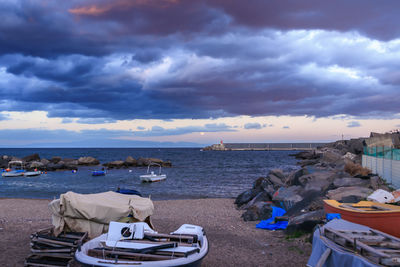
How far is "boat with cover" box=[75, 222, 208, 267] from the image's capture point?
6.92m

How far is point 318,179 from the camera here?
20.4 meters

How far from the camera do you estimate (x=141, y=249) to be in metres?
7.54

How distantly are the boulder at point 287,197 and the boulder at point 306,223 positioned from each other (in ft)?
11.0

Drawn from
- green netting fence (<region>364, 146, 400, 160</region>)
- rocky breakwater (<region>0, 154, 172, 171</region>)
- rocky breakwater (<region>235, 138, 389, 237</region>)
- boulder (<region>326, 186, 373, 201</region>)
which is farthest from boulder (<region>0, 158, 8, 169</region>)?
boulder (<region>326, 186, 373, 201</region>)

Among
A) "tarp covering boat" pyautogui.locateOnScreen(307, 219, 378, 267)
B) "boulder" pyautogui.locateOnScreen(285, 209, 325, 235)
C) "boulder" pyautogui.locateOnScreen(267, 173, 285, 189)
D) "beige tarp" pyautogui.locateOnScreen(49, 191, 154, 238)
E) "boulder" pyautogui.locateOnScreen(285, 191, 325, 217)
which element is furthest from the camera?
"boulder" pyautogui.locateOnScreen(267, 173, 285, 189)

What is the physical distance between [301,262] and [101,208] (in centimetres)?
599

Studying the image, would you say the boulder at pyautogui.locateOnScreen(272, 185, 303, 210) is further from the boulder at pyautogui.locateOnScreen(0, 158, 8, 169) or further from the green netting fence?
the boulder at pyautogui.locateOnScreen(0, 158, 8, 169)

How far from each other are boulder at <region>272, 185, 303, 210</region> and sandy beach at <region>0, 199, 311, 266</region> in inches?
85.2

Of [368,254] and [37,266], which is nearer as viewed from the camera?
[368,254]

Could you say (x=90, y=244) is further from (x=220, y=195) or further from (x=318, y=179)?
(x=220, y=195)

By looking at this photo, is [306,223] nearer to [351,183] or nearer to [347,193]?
[347,193]

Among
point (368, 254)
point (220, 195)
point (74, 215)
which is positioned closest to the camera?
point (368, 254)

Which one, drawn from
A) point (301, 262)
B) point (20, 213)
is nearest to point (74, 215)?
point (301, 262)

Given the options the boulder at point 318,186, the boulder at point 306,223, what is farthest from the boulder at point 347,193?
the boulder at point 306,223
